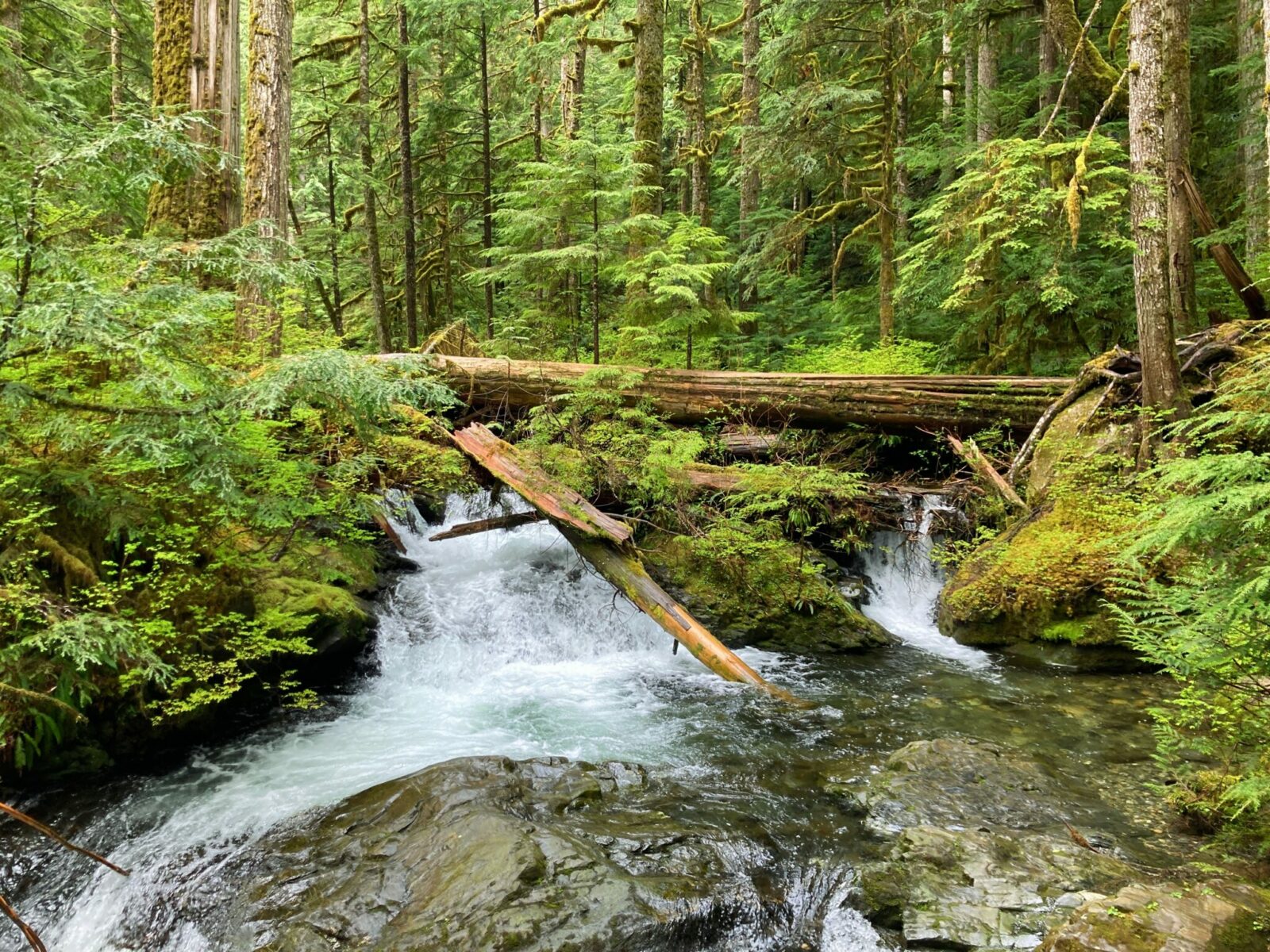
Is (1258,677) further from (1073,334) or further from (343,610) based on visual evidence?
(1073,334)

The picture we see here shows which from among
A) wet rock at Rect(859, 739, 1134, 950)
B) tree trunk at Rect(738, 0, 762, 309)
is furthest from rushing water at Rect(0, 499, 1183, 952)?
tree trunk at Rect(738, 0, 762, 309)

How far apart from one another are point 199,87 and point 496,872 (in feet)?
30.0

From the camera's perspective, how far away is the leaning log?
10219 mm

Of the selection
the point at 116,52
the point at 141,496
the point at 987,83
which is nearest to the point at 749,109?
the point at 987,83

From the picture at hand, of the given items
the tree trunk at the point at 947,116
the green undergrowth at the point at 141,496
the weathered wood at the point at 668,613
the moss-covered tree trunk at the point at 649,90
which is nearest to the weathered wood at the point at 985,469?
the weathered wood at the point at 668,613

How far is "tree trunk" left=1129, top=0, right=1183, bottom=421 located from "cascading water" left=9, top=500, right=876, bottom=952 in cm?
529

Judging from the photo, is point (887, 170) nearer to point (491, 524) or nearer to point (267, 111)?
point (491, 524)

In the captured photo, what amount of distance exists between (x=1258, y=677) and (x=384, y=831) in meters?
5.07

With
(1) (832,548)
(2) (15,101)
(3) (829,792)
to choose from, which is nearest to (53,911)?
(3) (829,792)

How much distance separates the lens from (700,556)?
8844 mm

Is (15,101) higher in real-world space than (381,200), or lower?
lower

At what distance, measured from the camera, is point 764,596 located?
870 centimetres

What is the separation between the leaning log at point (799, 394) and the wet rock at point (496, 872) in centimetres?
625

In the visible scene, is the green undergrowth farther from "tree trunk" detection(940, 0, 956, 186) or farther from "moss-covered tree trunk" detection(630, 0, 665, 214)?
"tree trunk" detection(940, 0, 956, 186)
